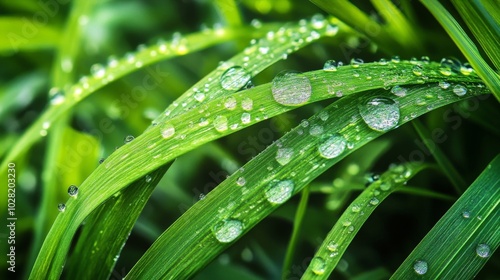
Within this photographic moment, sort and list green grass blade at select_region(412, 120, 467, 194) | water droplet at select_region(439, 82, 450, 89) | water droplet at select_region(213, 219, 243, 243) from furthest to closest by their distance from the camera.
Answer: green grass blade at select_region(412, 120, 467, 194) → water droplet at select_region(439, 82, 450, 89) → water droplet at select_region(213, 219, 243, 243)

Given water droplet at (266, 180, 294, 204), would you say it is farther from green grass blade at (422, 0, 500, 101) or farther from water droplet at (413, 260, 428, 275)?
green grass blade at (422, 0, 500, 101)

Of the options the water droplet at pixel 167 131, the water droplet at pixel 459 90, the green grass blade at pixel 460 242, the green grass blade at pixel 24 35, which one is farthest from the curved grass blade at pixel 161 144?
the green grass blade at pixel 24 35

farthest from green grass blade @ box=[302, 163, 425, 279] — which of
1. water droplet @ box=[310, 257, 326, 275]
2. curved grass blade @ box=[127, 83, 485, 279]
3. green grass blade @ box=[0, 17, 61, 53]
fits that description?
green grass blade @ box=[0, 17, 61, 53]

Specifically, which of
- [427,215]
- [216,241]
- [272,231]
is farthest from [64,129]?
[427,215]

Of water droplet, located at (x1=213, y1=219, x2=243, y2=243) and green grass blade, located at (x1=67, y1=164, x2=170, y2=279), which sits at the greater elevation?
green grass blade, located at (x1=67, y1=164, x2=170, y2=279)

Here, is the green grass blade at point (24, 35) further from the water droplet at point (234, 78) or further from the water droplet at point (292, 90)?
the water droplet at point (292, 90)

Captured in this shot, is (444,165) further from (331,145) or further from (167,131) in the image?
(167,131)
